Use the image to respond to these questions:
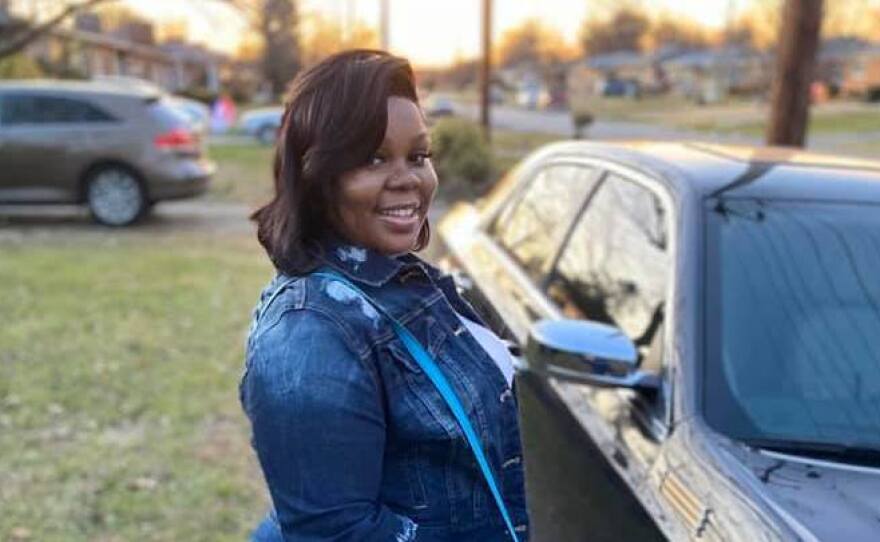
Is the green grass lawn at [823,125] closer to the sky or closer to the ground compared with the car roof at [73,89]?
closer to the ground

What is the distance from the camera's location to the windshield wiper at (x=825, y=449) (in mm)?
2078

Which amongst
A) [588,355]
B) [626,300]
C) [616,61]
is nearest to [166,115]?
[626,300]

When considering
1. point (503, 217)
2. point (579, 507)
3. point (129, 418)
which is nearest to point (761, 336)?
point (579, 507)

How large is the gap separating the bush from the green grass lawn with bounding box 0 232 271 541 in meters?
7.10

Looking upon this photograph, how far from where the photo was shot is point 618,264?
10.3 ft

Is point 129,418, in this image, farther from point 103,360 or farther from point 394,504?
point 394,504

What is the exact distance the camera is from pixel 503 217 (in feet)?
14.1

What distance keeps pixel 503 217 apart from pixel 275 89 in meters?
64.0

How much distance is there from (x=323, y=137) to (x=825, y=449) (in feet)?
4.32

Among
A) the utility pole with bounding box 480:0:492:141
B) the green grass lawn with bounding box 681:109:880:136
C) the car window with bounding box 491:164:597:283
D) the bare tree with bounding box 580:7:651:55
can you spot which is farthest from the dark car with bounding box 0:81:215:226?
the bare tree with bounding box 580:7:651:55

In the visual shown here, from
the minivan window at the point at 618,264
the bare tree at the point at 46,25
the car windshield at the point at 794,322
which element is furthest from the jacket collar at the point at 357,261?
the bare tree at the point at 46,25

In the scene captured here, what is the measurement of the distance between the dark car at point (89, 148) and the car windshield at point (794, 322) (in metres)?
9.96

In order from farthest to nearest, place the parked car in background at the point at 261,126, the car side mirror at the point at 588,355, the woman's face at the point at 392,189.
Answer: the parked car in background at the point at 261,126
the car side mirror at the point at 588,355
the woman's face at the point at 392,189

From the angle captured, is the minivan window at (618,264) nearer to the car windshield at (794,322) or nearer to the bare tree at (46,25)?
the car windshield at (794,322)
